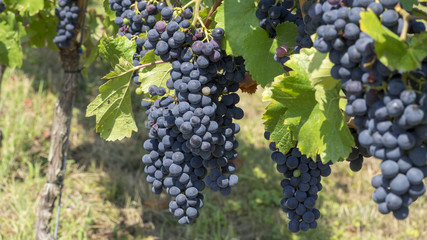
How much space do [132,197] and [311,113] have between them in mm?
2871

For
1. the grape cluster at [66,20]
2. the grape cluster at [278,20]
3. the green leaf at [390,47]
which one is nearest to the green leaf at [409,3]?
the grape cluster at [278,20]

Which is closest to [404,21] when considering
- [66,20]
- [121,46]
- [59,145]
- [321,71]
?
[321,71]

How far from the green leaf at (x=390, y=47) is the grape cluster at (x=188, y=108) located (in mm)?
516

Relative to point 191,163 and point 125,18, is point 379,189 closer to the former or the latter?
point 191,163

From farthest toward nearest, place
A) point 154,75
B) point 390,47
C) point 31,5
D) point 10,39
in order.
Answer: point 10,39 < point 31,5 < point 154,75 < point 390,47

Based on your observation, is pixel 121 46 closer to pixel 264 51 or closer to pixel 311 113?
pixel 264 51

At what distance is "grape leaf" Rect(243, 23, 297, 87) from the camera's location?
1.28 m

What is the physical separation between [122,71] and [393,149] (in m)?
0.99

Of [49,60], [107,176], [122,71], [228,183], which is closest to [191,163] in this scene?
[228,183]

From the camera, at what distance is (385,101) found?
2.80 ft

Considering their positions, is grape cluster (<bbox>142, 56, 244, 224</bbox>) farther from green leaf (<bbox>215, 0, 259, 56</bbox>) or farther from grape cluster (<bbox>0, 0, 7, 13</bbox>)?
grape cluster (<bbox>0, 0, 7, 13</bbox>)

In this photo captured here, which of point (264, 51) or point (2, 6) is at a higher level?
point (264, 51)

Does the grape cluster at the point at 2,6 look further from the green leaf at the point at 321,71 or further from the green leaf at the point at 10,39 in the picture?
the green leaf at the point at 321,71

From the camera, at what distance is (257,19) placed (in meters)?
1.31
